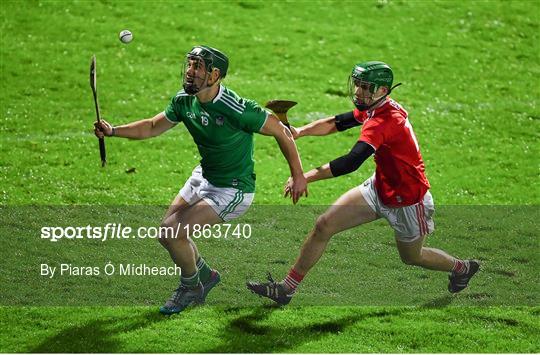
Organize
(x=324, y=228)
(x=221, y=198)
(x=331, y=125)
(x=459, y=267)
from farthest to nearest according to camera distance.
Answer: (x=459, y=267)
(x=331, y=125)
(x=324, y=228)
(x=221, y=198)

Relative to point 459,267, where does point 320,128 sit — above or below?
above

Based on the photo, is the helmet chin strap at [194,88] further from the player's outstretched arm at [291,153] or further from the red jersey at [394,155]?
the red jersey at [394,155]

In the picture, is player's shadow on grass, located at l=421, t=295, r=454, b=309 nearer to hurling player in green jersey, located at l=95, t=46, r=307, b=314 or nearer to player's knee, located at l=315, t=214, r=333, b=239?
player's knee, located at l=315, t=214, r=333, b=239

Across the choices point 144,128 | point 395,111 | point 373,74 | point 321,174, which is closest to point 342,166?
point 321,174

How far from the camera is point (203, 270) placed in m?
13.5

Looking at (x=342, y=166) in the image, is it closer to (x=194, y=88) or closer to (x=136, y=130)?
(x=194, y=88)

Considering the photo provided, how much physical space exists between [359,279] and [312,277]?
512 millimetres

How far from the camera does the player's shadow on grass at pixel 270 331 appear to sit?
12320 mm

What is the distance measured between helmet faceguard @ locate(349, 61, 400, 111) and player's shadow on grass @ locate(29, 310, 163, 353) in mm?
2892

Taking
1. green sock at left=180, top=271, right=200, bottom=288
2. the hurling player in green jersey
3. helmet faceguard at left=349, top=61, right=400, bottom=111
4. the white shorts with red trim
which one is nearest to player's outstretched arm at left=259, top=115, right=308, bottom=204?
the hurling player in green jersey

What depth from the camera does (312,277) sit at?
1434 cm

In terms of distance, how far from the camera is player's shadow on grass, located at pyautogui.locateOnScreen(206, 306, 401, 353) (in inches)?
485

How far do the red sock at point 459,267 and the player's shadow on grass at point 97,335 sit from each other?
10.2 feet

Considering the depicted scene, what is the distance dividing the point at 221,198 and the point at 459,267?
2712 millimetres
